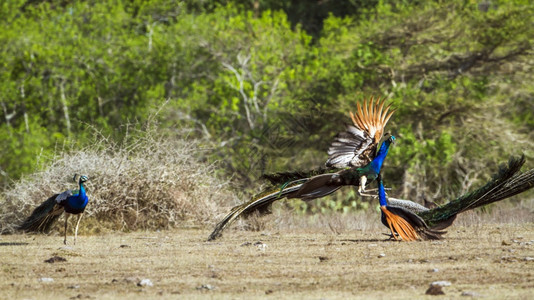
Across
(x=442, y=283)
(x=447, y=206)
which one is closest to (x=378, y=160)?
(x=447, y=206)

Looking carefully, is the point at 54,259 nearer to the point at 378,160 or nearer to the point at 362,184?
the point at 362,184

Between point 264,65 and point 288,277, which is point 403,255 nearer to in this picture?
point 288,277

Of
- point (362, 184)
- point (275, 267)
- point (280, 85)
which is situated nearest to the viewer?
point (275, 267)

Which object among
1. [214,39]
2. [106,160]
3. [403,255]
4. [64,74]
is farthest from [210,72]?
[403,255]

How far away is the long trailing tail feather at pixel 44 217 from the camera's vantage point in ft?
42.1

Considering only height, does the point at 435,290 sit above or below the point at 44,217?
below

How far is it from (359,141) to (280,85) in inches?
663

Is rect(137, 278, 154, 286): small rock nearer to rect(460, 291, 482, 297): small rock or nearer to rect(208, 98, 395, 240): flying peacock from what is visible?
rect(460, 291, 482, 297): small rock

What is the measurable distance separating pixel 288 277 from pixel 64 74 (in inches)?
971

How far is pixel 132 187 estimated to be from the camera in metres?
15.7

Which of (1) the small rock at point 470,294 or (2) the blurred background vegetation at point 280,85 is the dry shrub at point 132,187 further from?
(1) the small rock at point 470,294

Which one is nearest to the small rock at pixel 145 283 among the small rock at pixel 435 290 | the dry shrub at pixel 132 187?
the small rock at pixel 435 290

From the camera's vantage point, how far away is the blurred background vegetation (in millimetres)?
24578

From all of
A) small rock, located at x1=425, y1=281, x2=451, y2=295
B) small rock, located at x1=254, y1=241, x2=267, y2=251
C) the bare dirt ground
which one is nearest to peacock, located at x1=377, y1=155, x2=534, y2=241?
the bare dirt ground
